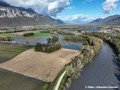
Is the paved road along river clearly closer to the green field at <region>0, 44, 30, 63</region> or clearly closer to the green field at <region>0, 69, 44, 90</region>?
the green field at <region>0, 69, 44, 90</region>

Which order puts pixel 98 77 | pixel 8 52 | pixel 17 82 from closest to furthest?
pixel 17 82
pixel 98 77
pixel 8 52

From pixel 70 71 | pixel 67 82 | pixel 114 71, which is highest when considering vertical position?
pixel 70 71

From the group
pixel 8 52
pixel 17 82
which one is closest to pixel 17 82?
pixel 17 82

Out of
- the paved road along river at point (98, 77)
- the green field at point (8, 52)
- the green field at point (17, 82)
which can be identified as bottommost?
the paved road along river at point (98, 77)

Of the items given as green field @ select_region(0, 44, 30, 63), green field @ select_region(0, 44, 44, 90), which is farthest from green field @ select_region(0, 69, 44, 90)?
green field @ select_region(0, 44, 30, 63)

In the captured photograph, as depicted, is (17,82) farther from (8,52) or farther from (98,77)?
(8,52)

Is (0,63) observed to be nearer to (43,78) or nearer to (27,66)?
(27,66)

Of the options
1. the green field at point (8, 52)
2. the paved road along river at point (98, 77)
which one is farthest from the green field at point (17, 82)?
the green field at point (8, 52)

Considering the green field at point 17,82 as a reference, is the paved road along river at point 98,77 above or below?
below

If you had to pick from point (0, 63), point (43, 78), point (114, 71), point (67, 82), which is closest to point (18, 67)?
point (0, 63)

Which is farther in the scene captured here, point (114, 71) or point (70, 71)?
point (114, 71)

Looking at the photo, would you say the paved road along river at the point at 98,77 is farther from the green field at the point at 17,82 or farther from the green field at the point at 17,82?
the green field at the point at 17,82
